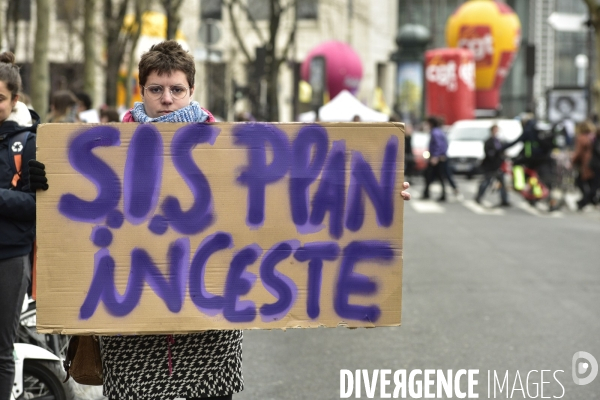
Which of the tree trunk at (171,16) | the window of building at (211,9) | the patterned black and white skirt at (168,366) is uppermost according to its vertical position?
the window of building at (211,9)

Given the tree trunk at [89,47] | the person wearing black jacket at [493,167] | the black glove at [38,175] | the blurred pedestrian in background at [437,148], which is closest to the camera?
the black glove at [38,175]

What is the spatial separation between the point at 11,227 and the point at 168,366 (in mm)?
1033

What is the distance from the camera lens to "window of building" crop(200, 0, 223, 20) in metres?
60.6

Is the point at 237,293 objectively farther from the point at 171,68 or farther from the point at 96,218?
the point at 171,68

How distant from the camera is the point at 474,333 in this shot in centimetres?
845

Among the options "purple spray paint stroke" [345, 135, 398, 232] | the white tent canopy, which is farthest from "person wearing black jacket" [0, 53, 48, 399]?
the white tent canopy

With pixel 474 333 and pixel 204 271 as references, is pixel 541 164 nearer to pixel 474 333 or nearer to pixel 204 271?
pixel 474 333

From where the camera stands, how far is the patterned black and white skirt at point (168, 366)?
3.70 meters

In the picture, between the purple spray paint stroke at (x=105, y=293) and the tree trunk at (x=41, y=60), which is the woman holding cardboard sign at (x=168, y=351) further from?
the tree trunk at (x=41, y=60)

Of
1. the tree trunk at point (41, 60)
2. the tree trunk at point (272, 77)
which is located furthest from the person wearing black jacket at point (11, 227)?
the tree trunk at point (272, 77)

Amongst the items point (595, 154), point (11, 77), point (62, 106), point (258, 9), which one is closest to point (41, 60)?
point (62, 106)

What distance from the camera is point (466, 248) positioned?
1477 centimetres

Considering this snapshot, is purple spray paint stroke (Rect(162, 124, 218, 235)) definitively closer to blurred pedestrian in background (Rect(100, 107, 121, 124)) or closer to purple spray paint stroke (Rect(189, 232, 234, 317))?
purple spray paint stroke (Rect(189, 232, 234, 317))

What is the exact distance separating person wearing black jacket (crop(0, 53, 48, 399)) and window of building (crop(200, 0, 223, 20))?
5690 centimetres
